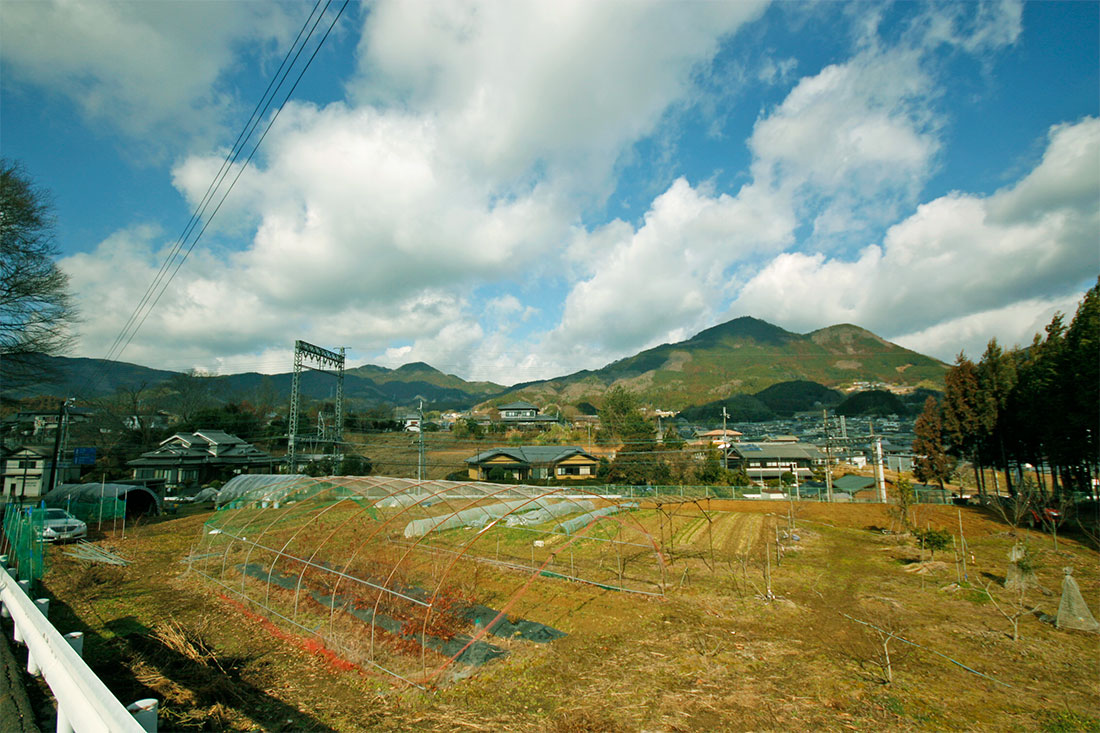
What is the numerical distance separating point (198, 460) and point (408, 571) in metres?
41.8

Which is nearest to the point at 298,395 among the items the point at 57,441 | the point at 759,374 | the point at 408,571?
the point at 57,441

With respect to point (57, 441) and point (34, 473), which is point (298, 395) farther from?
point (34, 473)

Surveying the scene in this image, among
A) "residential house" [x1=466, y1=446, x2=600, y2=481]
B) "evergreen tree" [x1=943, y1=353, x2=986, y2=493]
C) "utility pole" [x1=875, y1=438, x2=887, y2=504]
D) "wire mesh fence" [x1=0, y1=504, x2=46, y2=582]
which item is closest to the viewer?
"wire mesh fence" [x1=0, y1=504, x2=46, y2=582]

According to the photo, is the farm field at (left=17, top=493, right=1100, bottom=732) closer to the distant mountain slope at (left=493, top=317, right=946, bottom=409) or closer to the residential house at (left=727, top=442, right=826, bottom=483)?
the residential house at (left=727, top=442, right=826, bottom=483)

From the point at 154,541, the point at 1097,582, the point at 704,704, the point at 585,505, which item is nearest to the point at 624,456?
the point at 585,505

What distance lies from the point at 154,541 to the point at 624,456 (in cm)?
3463

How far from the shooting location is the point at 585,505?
19.2 meters

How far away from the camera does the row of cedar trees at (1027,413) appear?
22.7 metres

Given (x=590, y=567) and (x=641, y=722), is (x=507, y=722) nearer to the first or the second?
(x=641, y=722)

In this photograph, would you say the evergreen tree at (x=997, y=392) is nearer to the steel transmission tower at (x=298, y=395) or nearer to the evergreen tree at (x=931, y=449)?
the evergreen tree at (x=931, y=449)

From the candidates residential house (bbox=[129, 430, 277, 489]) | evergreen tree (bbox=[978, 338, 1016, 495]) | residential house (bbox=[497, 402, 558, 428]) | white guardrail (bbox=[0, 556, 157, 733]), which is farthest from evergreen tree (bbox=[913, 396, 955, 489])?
residential house (bbox=[129, 430, 277, 489])

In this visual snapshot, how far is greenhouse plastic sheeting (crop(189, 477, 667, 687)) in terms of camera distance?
8.53 metres

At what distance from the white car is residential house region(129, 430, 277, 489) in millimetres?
21623

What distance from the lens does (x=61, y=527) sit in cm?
1811
